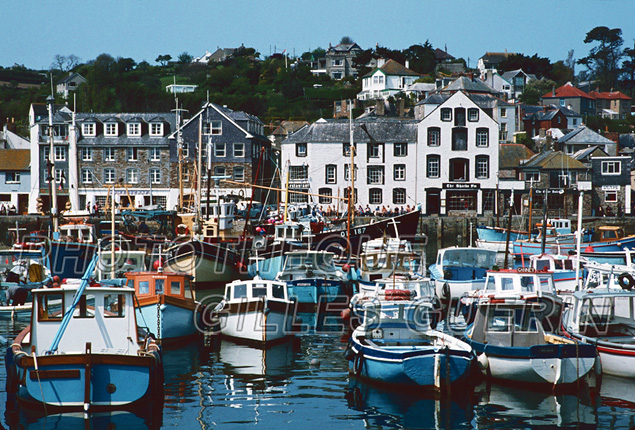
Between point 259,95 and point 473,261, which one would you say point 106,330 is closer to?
point 473,261

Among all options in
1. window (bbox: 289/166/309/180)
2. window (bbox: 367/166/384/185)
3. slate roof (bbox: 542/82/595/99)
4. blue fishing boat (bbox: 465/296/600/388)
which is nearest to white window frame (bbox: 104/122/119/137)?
window (bbox: 289/166/309/180)

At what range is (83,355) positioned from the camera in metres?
17.9

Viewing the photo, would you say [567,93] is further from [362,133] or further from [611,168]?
[362,133]

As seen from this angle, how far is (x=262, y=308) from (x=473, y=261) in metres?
15.1

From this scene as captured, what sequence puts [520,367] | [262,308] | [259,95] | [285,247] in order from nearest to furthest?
[520,367] → [262,308] → [285,247] → [259,95]

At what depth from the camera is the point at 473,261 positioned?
38.8 metres

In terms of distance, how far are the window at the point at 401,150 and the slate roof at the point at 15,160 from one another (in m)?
37.3

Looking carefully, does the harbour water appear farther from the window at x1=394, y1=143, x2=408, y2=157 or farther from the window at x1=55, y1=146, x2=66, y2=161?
the window at x1=55, y1=146, x2=66, y2=161

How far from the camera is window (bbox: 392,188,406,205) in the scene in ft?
248

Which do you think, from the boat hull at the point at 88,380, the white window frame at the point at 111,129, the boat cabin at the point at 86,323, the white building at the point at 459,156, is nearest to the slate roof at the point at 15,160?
the white window frame at the point at 111,129

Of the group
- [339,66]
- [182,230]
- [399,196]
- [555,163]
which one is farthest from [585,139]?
[339,66]

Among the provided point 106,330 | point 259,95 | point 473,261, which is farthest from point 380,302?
point 259,95

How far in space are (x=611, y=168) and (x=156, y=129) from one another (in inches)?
1778

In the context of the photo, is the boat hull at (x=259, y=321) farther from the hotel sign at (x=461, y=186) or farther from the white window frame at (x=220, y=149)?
the white window frame at (x=220, y=149)
